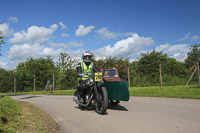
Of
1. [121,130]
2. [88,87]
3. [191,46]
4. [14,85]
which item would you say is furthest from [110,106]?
[191,46]

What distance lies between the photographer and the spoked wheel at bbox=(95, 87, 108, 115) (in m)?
6.05

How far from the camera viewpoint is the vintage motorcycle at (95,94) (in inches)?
244

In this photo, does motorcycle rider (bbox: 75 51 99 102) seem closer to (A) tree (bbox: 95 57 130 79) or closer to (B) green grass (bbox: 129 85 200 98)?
(B) green grass (bbox: 129 85 200 98)

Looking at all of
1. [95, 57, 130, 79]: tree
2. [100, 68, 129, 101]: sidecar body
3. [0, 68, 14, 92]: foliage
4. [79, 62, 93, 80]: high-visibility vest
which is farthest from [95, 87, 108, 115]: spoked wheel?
[0, 68, 14, 92]: foliage

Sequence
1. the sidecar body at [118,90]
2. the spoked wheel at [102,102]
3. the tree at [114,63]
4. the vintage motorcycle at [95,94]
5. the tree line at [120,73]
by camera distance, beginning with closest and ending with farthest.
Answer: the spoked wheel at [102,102] → the vintage motorcycle at [95,94] → the sidecar body at [118,90] → the tree line at [120,73] → the tree at [114,63]

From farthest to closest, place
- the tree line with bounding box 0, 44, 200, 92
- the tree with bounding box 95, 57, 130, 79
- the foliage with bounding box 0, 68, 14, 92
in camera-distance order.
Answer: the foliage with bounding box 0, 68, 14, 92, the tree with bounding box 95, 57, 130, 79, the tree line with bounding box 0, 44, 200, 92

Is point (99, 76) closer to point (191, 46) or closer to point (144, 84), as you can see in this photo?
point (144, 84)

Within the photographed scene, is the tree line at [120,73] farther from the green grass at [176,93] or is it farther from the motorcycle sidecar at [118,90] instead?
the motorcycle sidecar at [118,90]

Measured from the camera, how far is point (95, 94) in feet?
22.0

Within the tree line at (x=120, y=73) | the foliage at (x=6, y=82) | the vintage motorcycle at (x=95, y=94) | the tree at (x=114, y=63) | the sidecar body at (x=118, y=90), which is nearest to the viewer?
the vintage motorcycle at (x=95, y=94)

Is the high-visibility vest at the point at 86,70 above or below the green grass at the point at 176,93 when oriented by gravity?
above

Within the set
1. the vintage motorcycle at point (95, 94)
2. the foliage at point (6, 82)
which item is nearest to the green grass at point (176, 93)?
the vintage motorcycle at point (95, 94)

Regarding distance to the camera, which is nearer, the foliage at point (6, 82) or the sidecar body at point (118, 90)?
the sidecar body at point (118, 90)

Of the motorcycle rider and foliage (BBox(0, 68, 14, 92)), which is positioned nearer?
the motorcycle rider
